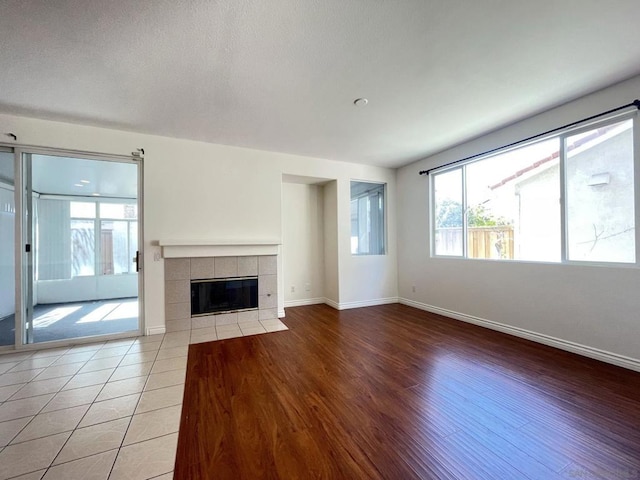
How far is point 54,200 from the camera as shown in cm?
320

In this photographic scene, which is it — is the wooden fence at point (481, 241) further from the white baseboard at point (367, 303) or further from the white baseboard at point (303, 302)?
the white baseboard at point (303, 302)

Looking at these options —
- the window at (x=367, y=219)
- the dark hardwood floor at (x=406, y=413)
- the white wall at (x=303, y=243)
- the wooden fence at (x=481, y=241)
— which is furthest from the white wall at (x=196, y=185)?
the wooden fence at (x=481, y=241)

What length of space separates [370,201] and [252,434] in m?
4.28

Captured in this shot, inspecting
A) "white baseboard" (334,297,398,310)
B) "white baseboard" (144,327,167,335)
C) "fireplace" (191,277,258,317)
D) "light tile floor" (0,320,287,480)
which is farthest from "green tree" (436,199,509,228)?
"white baseboard" (144,327,167,335)

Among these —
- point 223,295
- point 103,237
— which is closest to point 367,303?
point 223,295

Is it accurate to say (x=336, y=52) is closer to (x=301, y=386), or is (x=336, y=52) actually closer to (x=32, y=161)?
(x=301, y=386)

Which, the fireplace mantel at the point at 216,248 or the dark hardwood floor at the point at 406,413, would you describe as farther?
the fireplace mantel at the point at 216,248

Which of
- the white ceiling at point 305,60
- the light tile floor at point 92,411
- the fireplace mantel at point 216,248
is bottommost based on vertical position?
the light tile floor at point 92,411

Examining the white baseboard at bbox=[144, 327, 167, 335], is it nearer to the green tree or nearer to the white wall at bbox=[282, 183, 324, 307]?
the white wall at bbox=[282, 183, 324, 307]

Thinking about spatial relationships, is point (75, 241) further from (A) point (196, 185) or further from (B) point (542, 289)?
(B) point (542, 289)

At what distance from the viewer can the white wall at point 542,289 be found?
238cm

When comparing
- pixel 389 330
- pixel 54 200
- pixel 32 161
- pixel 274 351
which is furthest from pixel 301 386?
pixel 32 161

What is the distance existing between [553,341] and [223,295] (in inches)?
163

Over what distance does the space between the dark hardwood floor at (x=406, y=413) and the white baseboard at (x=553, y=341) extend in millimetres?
93
